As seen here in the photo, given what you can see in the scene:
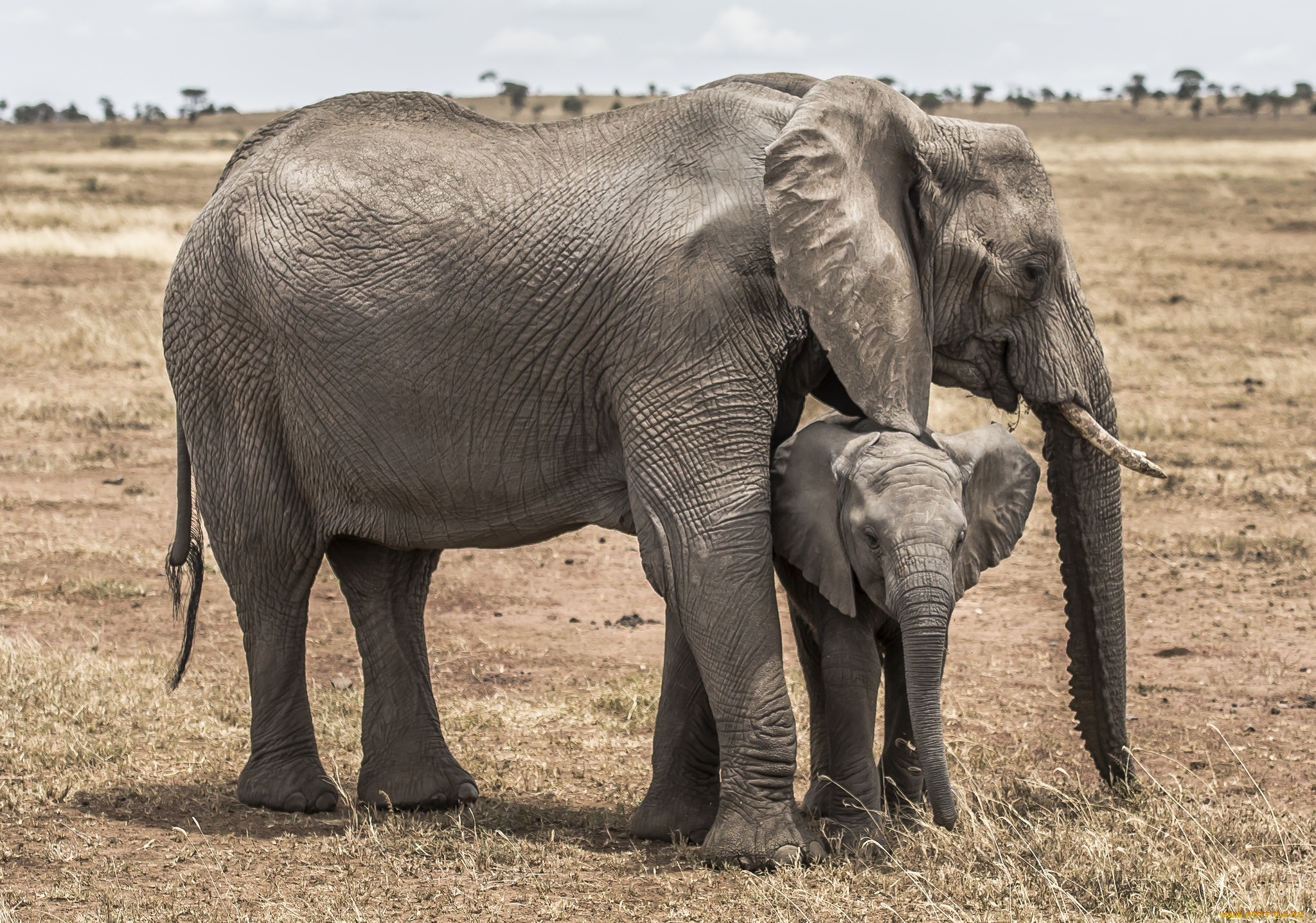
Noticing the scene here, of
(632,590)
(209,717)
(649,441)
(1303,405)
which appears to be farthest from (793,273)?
(1303,405)

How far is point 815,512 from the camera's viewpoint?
16.5 feet

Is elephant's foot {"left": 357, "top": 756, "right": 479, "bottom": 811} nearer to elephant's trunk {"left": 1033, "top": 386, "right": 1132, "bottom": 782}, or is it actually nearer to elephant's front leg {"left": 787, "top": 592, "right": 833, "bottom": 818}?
elephant's front leg {"left": 787, "top": 592, "right": 833, "bottom": 818}

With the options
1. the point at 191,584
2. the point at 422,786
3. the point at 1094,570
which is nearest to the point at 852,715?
the point at 1094,570

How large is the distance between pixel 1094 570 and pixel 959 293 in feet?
3.93

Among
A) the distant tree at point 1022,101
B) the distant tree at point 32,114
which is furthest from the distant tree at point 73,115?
the distant tree at point 1022,101

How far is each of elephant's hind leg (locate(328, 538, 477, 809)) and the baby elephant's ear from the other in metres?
2.25

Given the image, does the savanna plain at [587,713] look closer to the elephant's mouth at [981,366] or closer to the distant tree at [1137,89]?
the elephant's mouth at [981,366]

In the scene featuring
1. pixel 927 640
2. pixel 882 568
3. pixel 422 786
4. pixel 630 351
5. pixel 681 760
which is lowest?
pixel 422 786

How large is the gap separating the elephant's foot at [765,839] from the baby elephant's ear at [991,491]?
0.97 metres

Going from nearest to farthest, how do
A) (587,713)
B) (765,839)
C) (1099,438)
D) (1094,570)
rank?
(765,839) < (1099,438) < (1094,570) < (587,713)

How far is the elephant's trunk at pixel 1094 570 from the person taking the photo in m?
5.51

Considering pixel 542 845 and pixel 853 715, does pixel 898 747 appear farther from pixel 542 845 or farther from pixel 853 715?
pixel 542 845

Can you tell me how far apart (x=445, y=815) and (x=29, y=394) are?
382 inches

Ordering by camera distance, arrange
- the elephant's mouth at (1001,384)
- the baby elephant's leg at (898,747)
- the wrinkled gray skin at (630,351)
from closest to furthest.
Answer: the wrinkled gray skin at (630,351) < the elephant's mouth at (1001,384) < the baby elephant's leg at (898,747)
